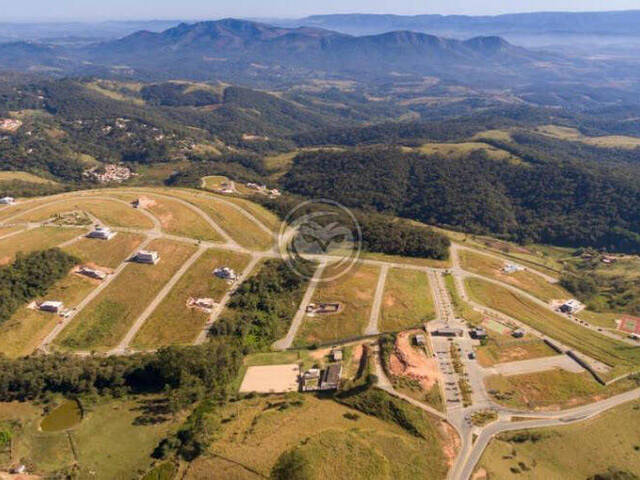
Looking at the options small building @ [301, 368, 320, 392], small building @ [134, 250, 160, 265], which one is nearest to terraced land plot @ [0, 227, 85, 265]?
small building @ [134, 250, 160, 265]

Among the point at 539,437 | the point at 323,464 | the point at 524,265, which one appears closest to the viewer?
the point at 323,464

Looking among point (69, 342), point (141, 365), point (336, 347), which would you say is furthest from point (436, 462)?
point (69, 342)

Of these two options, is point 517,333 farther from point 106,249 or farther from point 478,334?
point 106,249

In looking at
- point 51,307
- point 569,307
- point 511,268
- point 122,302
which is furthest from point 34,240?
point 569,307

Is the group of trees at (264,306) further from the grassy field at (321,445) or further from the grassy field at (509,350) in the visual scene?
the grassy field at (509,350)

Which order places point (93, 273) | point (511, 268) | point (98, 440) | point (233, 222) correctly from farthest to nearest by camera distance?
point (233, 222) → point (511, 268) → point (93, 273) → point (98, 440)

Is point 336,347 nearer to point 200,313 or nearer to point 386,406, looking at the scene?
point 386,406
